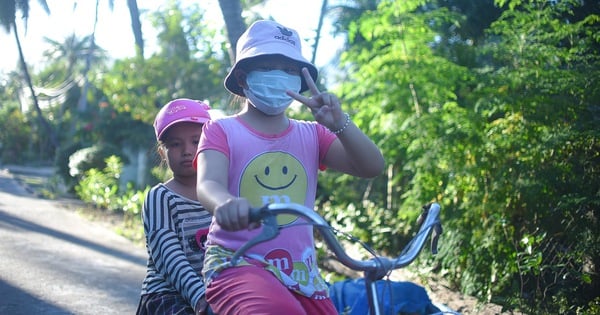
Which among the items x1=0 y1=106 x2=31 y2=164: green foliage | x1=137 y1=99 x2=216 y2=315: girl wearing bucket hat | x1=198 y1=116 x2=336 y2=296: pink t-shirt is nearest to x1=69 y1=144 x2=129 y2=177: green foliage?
x1=137 y1=99 x2=216 y2=315: girl wearing bucket hat

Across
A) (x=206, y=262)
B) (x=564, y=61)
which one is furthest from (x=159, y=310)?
(x=564, y=61)

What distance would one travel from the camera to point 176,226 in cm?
341

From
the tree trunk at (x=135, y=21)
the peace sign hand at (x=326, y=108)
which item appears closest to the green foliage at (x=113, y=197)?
the tree trunk at (x=135, y=21)

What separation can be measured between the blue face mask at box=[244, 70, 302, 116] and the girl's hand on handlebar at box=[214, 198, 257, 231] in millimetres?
650

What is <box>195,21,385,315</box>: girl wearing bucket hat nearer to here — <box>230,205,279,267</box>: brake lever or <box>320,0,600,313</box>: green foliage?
<box>230,205,279,267</box>: brake lever

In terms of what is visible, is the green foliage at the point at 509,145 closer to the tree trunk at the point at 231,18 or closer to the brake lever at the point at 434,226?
the tree trunk at the point at 231,18

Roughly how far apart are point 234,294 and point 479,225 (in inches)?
176

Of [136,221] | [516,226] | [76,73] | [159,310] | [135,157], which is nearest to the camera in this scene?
[159,310]

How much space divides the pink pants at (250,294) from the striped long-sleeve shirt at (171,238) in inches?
29.5

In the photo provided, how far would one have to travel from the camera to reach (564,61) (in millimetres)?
6344

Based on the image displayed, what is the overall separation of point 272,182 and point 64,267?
6.06 meters

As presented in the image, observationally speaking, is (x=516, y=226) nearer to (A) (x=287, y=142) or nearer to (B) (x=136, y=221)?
(A) (x=287, y=142)

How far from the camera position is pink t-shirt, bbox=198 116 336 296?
2.46m

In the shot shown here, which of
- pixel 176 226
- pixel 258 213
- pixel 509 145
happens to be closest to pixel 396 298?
pixel 509 145
